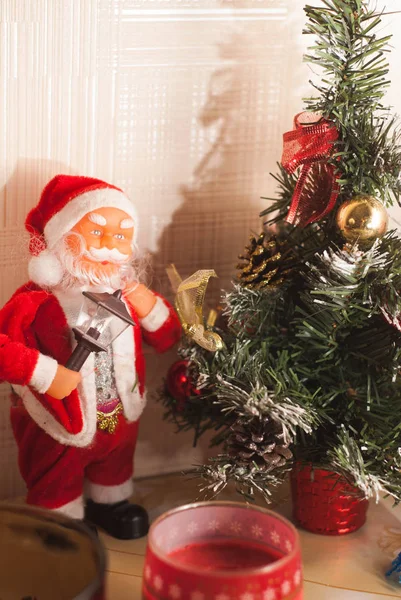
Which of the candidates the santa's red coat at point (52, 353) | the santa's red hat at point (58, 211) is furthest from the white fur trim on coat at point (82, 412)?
the santa's red hat at point (58, 211)

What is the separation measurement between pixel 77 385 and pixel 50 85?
1.06 feet

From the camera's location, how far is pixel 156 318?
882mm

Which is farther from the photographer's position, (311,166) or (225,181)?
(225,181)

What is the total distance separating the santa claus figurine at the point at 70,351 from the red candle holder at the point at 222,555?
8.6 inches

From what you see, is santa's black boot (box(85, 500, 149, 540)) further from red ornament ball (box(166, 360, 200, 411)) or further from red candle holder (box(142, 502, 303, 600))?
red candle holder (box(142, 502, 303, 600))

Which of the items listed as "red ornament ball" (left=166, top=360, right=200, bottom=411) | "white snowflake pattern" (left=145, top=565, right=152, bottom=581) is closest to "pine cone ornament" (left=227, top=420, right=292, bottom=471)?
"red ornament ball" (left=166, top=360, right=200, bottom=411)

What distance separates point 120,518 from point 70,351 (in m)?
0.20

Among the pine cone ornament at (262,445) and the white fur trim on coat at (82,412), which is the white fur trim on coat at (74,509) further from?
the pine cone ornament at (262,445)

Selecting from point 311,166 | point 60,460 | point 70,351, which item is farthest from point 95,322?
point 311,166

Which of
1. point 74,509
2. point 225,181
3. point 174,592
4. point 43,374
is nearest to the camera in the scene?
point 174,592

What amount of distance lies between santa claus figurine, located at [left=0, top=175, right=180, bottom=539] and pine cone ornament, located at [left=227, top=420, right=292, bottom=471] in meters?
0.14

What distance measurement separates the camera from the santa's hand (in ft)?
2.49

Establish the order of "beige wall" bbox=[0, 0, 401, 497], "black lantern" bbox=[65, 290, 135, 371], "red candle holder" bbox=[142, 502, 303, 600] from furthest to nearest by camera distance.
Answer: "beige wall" bbox=[0, 0, 401, 497]
"black lantern" bbox=[65, 290, 135, 371]
"red candle holder" bbox=[142, 502, 303, 600]

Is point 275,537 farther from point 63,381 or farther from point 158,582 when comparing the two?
point 63,381
